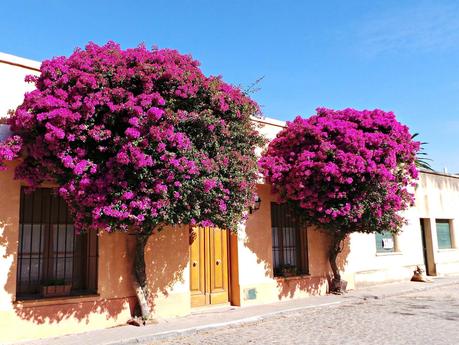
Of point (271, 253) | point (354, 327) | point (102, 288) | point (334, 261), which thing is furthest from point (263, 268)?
point (102, 288)

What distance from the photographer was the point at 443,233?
1869cm

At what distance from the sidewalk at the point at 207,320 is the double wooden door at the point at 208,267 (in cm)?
35

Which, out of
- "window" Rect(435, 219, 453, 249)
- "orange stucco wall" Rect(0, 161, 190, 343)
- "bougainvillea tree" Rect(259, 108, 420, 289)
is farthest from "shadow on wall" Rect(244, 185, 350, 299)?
"window" Rect(435, 219, 453, 249)

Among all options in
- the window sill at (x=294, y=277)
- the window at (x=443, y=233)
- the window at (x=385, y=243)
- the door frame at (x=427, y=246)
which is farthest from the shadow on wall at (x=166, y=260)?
the window at (x=443, y=233)

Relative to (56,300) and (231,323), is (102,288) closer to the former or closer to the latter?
(56,300)

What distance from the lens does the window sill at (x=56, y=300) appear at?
7481 millimetres

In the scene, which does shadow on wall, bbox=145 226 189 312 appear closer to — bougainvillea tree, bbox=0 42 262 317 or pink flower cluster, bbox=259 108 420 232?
bougainvillea tree, bbox=0 42 262 317

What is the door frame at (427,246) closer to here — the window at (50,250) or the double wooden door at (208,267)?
the double wooden door at (208,267)

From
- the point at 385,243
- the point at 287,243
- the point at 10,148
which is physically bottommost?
the point at 385,243

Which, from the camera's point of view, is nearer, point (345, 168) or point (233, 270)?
point (345, 168)

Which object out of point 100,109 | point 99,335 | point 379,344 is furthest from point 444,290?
point 100,109

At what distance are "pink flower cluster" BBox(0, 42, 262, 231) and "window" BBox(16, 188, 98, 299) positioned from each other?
2.61 feet

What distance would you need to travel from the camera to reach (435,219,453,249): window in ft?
60.3

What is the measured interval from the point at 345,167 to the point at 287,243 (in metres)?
2.99
